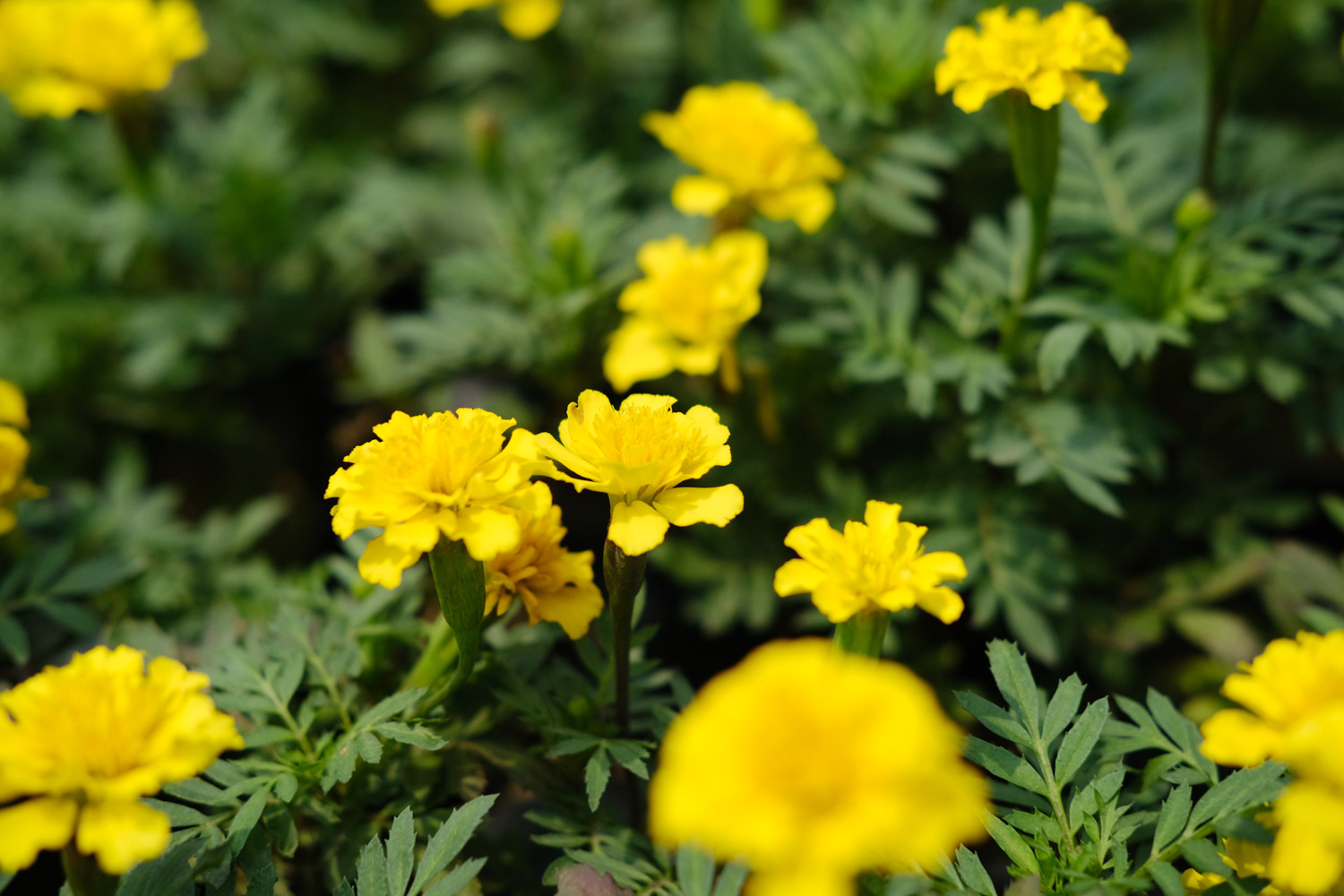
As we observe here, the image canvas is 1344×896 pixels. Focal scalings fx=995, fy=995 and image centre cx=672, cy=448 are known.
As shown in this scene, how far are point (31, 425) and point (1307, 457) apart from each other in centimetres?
222

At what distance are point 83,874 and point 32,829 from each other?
0.39ft

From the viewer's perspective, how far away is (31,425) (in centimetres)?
180

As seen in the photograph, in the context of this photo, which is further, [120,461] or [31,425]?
[31,425]

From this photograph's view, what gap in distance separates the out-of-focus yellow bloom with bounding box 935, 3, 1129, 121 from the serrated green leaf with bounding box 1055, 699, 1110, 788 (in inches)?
25.2

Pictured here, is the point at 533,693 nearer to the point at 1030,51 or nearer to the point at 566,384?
the point at 566,384

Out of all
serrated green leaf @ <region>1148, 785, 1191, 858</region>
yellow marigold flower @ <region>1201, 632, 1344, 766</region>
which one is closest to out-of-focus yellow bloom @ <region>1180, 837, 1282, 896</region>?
serrated green leaf @ <region>1148, 785, 1191, 858</region>

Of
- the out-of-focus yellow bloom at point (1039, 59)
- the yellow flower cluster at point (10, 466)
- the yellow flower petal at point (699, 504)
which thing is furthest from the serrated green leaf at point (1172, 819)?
the yellow flower cluster at point (10, 466)

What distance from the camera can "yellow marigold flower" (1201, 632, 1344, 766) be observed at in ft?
2.53

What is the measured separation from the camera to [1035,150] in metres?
1.19

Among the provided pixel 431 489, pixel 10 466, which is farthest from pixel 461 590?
pixel 10 466

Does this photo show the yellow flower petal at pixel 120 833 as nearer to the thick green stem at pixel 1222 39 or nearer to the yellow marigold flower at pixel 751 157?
the yellow marigold flower at pixel 751 157

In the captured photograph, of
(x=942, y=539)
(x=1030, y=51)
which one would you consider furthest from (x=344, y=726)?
(x=1030, y=51)

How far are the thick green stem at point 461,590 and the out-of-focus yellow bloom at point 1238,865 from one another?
0.70 meters

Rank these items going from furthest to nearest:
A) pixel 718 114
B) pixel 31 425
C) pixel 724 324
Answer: pixel 31 425 → pixel 718 114 → pixel 724 324
